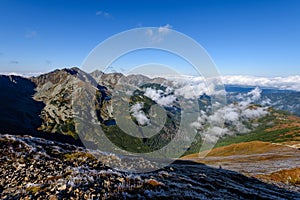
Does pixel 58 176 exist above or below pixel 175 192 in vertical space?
above

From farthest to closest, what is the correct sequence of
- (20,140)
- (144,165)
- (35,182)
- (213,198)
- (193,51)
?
(20,140) → (144,165) → (193,51) → (213,198) → (35,182)

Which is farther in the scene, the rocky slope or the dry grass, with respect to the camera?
the dry grass

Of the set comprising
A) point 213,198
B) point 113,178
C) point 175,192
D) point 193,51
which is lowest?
point 213,198

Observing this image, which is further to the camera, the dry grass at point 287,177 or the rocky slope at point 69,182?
the dry grass at point 287,177

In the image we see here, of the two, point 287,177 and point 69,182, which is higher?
point 69,182

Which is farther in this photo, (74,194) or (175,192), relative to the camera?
(175,192)

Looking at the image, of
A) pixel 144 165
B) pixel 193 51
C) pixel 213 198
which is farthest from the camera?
pixel 144 165

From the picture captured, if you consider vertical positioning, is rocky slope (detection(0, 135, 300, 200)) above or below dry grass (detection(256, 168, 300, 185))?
above

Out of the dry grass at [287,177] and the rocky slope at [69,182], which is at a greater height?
the rocky slope at [69,182]

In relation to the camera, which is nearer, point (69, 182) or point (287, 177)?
point (69, 182)

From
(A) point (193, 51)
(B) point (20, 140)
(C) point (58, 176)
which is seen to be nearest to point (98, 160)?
(C) point (58, 176)

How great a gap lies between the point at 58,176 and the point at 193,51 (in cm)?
2091

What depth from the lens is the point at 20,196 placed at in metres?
19.4

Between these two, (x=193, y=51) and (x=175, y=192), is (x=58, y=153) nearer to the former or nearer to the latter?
(x=175, y=192)
